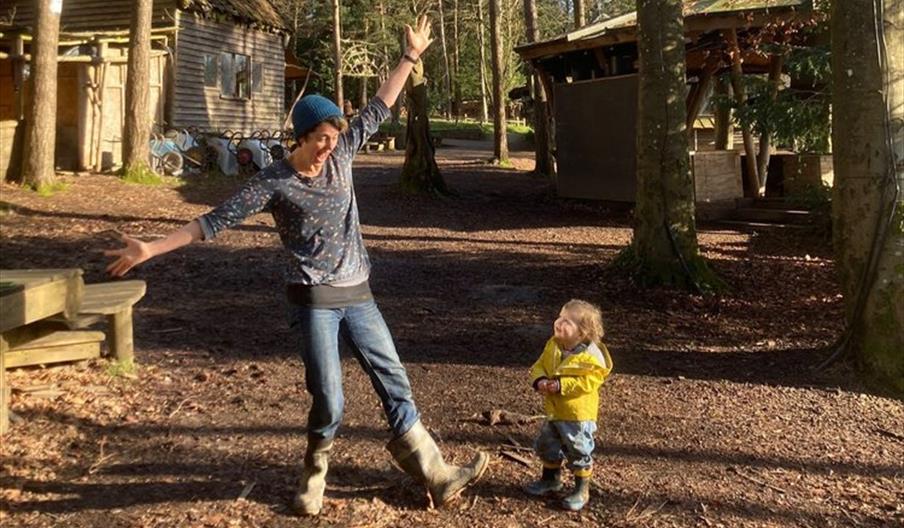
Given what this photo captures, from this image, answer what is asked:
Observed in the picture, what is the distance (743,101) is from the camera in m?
13.0

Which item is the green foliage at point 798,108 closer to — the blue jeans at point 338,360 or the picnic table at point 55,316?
the picnic table at point 55,316

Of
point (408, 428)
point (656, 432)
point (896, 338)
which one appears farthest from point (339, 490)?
point (896, 338)

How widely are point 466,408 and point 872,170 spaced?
3.22 meters

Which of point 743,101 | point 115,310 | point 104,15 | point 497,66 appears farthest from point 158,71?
point 115,310

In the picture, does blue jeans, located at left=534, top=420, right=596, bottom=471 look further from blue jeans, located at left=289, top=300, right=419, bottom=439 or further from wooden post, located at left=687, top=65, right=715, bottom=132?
wooden post, located at left=687, top=65, right=715, bottom=132

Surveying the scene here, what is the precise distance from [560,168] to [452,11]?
4689 centimetres

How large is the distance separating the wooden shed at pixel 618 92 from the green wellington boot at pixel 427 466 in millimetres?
11382

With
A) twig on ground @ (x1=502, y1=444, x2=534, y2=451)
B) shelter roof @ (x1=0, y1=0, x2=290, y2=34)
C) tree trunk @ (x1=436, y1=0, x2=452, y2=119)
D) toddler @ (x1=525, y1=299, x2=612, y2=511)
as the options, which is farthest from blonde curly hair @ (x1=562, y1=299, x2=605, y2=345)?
tree trunk @ (x1=436, y1=0, x2=452, y2=119)

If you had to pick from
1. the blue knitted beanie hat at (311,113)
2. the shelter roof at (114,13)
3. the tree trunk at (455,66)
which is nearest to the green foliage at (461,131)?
the tree trunk at (455,66)

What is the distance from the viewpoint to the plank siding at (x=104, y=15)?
2558cm

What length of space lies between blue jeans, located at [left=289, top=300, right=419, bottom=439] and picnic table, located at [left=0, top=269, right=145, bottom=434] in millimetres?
1577

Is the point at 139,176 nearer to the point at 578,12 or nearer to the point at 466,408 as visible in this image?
the point at 466,408

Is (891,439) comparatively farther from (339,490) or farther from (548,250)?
(548,250)

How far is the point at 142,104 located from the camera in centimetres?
1864
